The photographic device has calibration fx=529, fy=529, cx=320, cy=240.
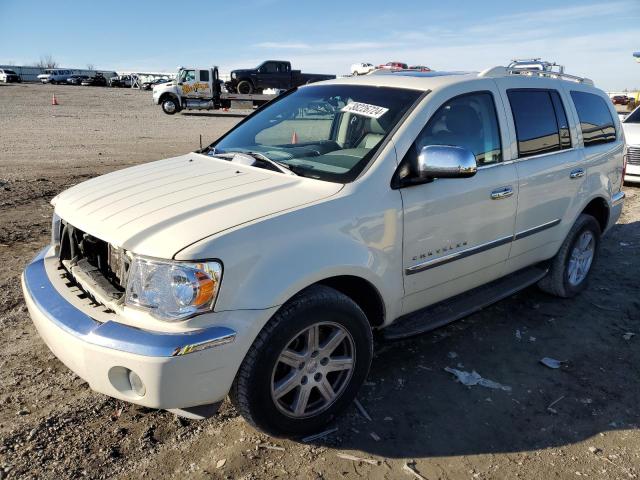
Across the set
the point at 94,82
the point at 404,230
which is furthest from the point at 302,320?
the point at 94,82

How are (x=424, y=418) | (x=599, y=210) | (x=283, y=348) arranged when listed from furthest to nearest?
(x=599, y=210)
(x=424, y=418)
(x=283, y=348)

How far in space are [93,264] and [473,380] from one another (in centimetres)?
245

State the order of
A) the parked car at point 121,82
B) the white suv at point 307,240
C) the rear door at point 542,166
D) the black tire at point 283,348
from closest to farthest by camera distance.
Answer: the white suv at point 307,240
the black tire at point 283,348
the rear door at point 542,166
the parked car at point 121,82

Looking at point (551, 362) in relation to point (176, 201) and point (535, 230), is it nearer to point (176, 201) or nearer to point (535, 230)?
point (535, 230)

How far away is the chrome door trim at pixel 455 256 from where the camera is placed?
3.13m

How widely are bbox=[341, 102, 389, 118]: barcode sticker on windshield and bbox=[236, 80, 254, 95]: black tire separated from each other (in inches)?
1205

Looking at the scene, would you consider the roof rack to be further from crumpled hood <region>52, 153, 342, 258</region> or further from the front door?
crumpled hood <region>52, 153, 342, 258</region>

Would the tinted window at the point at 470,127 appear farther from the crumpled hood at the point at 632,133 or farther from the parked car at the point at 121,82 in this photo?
the parked car at the point at 121,82

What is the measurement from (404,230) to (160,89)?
28.6 metres

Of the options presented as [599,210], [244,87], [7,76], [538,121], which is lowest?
[599,210]

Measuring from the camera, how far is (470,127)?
139 inches

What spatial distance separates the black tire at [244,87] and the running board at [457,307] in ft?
101

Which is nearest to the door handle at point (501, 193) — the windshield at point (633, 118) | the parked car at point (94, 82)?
the windshield at point (633, 118)

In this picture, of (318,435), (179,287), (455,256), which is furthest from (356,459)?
(455,256)
